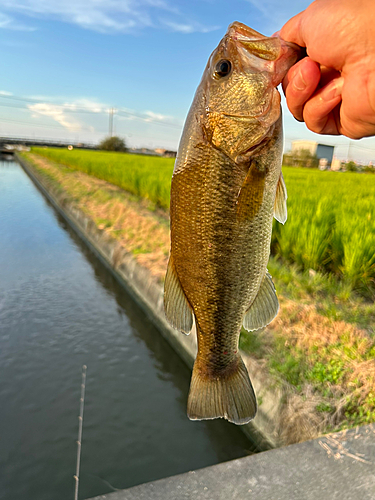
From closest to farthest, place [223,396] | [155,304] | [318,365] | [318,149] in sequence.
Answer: [223,396], [318,365], [155,304], [318,149]

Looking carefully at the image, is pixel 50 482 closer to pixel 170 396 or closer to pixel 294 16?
pixel 170 396

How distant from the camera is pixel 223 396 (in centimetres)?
149

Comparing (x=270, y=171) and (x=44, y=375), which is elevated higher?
(x=270, y=171)

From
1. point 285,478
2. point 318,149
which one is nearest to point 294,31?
point 285,478

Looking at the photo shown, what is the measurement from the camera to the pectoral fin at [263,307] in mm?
1517

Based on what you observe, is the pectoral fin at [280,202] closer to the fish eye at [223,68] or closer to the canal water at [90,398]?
the fish eye at [223,68]

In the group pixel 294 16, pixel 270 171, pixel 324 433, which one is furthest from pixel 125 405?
pixel 294 16

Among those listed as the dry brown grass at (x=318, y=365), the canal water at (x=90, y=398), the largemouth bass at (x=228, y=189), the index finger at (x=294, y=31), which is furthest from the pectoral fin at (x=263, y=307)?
the canal water at (x=90, y=398)

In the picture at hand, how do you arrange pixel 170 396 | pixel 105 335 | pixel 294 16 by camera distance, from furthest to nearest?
pixel 105 335
pixel 170 396
pixel 294 16

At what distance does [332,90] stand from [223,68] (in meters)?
0.42

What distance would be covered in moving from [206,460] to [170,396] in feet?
2.80

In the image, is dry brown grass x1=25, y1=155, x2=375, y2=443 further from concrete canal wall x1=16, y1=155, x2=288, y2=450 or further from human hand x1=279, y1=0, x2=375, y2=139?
human hand x1=279, y1=0, x2=375, y2=139

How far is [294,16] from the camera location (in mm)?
1268

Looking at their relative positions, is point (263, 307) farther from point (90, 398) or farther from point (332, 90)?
point (90, 398)
